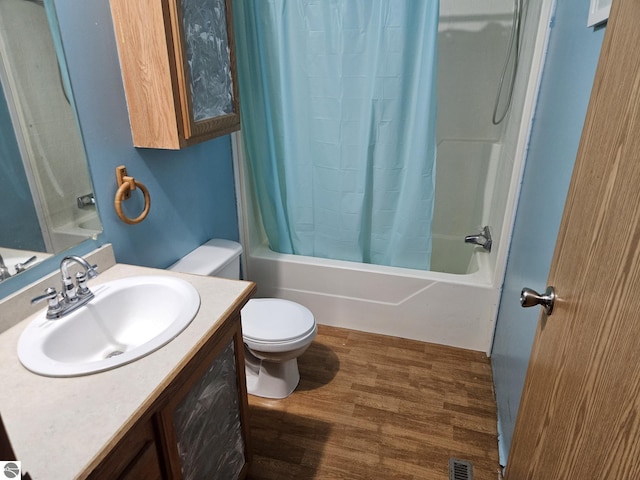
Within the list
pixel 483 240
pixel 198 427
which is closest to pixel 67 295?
pixel 198 427

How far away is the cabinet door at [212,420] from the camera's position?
3.55 ft

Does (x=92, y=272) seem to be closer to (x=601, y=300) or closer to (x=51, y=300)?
(x=51, y=300)

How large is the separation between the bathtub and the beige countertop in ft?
4.37

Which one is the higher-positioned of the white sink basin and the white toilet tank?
the white sink basin

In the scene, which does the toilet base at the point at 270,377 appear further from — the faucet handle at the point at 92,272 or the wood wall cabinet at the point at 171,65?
the wood wall cabinet at the point at 171,65

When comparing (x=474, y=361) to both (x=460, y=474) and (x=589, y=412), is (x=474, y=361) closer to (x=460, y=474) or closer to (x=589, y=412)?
(x=460, y=474)

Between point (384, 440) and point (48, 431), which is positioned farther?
point (384, 440)

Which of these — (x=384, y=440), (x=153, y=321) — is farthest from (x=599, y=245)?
(x=384, y=440)

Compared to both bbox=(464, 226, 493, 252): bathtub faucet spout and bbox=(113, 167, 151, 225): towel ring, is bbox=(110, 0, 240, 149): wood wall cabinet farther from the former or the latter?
bbox=(464, 226, 493, 252): bathtub faucet spout

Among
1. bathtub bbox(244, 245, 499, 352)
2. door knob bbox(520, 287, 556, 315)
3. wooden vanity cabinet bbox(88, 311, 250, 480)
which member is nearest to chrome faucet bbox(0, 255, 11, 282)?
wooden vanity cabinet bbox(88, 311, 250, 480)

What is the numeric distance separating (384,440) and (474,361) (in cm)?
75

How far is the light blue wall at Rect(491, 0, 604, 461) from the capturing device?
126 cm

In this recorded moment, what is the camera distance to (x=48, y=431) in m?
0.84

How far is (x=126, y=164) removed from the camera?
1.57 m
